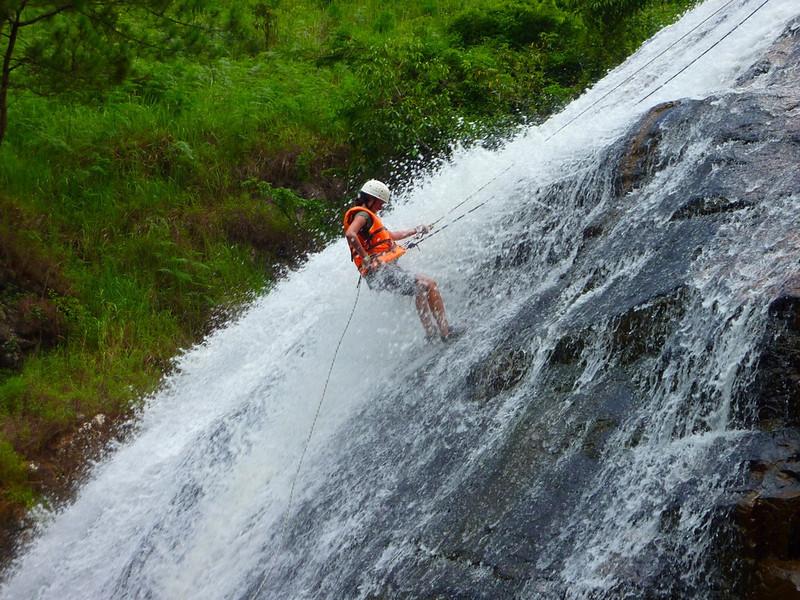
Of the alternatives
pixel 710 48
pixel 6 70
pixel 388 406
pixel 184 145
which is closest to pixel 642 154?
pixel 710 48

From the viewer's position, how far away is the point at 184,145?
13.3 metres

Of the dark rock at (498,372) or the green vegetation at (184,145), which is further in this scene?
the green vegetation at (184,145)

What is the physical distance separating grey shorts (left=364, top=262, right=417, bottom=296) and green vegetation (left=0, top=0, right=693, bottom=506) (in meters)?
3.60

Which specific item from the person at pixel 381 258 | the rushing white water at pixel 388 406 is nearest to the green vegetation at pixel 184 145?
the rushing white water at pixel 388 406

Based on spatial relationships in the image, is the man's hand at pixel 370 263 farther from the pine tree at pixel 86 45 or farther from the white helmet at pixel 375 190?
the pine tree at pixel 86 45

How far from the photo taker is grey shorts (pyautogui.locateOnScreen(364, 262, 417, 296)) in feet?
24.9

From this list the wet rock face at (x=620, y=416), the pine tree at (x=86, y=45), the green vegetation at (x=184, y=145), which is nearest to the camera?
the wet rock face at (x=620, y=416)

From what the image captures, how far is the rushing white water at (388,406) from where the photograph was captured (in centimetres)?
497

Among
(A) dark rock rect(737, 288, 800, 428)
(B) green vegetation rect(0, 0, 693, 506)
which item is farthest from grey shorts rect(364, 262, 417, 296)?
(B) green vegetation rect(0, 0, 693, 506)

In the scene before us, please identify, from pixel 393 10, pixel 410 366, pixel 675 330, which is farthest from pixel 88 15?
pixel 393 10

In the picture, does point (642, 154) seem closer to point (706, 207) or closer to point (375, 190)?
point (706, 207)

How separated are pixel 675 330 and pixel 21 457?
6.48m

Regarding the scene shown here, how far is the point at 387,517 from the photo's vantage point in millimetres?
5910

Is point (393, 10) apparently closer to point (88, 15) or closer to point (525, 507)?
point (88, 15)
